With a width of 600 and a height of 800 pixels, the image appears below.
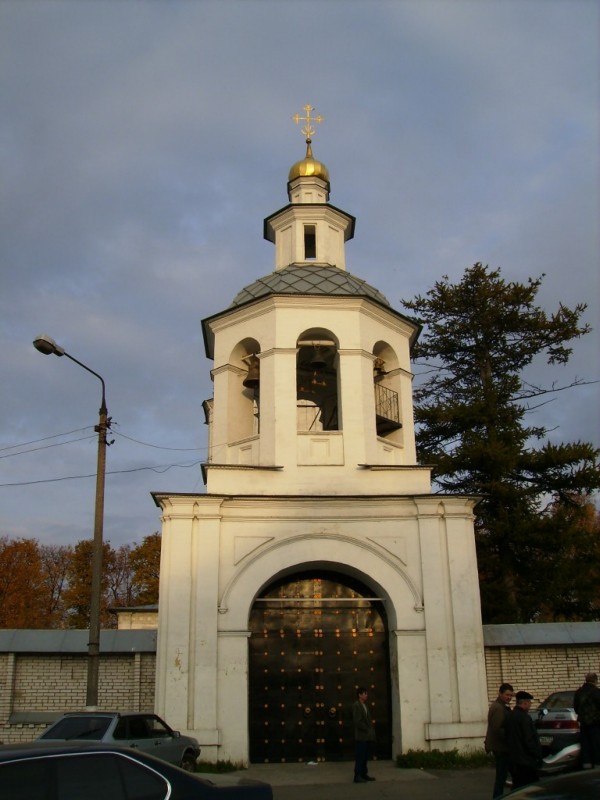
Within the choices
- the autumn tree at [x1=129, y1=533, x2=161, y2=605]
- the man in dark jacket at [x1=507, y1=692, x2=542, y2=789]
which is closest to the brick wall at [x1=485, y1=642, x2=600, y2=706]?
the man in dark jacket at [x1=507, y1=692, x2=542, y2=789]

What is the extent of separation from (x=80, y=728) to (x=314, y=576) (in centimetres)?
534

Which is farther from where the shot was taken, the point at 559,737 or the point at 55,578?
the point at 55,578

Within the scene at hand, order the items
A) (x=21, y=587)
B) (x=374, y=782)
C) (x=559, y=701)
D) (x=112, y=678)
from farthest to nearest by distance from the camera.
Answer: (x=21, y=587)
(x=112, y=678)
(x=559, y=701)
(x=374, y=782)

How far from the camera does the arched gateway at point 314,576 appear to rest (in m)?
13.1

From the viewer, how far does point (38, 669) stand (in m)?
14.3

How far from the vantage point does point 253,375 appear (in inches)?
625

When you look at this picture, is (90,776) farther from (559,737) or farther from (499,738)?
(559,737)

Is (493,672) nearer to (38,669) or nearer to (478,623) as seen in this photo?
(478,623)

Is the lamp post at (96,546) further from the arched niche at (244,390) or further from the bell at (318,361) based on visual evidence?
the bell at (318,361)

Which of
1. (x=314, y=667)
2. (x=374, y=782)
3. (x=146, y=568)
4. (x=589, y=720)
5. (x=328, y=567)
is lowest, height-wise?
(x=374, y=782)

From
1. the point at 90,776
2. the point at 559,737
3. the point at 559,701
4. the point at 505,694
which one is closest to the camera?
the point at 90,776

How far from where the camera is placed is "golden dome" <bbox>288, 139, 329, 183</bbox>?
62.4 feet

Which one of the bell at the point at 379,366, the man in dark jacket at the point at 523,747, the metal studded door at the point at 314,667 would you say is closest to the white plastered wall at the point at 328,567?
the metal studded door at the point at 314,667

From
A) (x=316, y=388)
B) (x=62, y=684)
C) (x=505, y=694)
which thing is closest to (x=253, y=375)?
(x=316, y=388)
